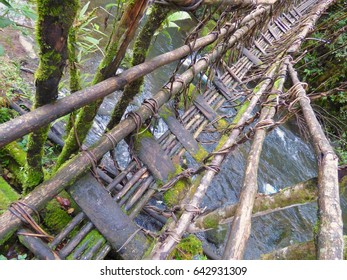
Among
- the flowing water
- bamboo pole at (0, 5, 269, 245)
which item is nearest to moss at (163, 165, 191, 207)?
bamboo pole at (0, 5, 269, 245)

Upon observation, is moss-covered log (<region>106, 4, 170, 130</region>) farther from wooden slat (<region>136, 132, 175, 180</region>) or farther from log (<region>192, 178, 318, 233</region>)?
log (<region>192, 178, 318, 233</region>)

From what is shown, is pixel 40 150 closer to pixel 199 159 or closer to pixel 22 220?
pixel 22 220

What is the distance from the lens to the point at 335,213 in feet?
3.37

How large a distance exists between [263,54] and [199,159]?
405 cm

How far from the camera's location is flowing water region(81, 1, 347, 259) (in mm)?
3395

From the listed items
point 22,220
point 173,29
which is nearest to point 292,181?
point 22,220

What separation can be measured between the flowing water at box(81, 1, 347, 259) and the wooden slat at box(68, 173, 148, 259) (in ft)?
4.45

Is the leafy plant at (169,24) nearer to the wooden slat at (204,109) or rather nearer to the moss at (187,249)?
the wooden slat at (204,109)

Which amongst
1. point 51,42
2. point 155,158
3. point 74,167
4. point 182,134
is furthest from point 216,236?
point 51,42

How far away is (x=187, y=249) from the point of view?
6.19 ft

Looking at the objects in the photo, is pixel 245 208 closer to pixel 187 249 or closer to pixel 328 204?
pixel 328 204

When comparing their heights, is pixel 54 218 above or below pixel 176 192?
above

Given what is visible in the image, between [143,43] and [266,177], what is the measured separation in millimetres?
3264

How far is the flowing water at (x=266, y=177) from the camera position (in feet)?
11.1
